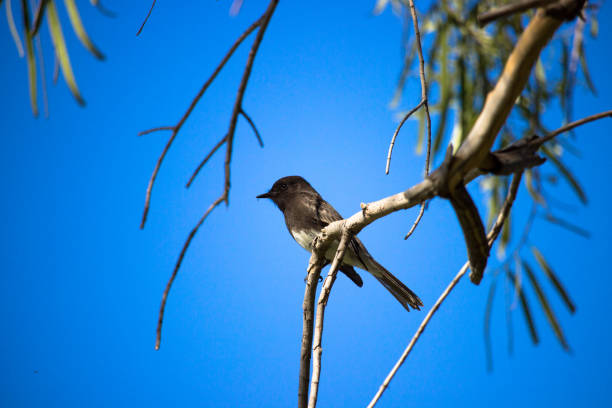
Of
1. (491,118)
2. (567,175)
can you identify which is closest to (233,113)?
(491,118)

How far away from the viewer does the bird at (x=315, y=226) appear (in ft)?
10.6

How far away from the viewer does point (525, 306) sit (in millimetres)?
1755

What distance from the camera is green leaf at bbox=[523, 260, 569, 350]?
1633 millimetres

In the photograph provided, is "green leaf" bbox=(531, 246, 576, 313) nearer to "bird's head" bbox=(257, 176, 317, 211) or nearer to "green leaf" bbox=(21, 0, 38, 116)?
"green leaf" bbox=(21, 0, 38, 116)

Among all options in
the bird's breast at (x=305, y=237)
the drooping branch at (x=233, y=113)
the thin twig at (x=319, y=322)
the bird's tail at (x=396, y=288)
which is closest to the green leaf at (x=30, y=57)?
the drooping branch at (x=233, y=113)

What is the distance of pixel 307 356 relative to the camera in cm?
180

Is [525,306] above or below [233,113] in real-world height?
below

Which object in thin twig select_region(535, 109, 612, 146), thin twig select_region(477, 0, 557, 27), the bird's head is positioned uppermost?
the bird's head

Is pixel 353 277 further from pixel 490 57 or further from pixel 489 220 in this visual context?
pixel 490 57

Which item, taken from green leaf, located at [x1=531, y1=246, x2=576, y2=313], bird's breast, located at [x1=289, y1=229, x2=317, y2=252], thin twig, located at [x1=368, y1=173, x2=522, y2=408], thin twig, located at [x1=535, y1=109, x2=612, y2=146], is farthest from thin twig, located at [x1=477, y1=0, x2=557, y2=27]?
bird's breast, located at [x1=289, y1=229, x2=317, y2=252]

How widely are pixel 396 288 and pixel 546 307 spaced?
158 centimetres

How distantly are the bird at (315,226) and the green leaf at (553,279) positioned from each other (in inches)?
51.8

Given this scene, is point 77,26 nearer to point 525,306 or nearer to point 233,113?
point 233,113

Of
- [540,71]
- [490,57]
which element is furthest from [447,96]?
[540,71]
